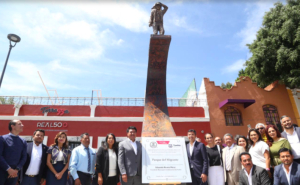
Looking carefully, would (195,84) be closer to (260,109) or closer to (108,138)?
(260,109)

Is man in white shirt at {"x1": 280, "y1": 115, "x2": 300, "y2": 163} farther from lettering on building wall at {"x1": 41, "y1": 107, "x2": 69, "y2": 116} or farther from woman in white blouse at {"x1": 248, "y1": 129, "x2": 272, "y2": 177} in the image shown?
lettering on building wall at {"x1": 41, "y1": 107, "x2": 69, "y2": 116}

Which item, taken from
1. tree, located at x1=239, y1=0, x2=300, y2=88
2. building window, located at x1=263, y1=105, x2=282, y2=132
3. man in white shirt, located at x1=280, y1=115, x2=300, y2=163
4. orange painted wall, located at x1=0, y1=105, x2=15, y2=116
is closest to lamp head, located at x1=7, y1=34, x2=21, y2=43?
orange painted wall, located at x1=0, y1=105, x2=15, y2=116

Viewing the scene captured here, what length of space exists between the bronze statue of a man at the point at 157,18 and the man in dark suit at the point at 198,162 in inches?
113

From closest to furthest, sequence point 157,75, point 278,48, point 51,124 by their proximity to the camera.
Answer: point 157,75 < point 51,124 < point 278,48

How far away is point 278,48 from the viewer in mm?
11164

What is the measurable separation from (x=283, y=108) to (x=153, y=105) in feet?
34.8

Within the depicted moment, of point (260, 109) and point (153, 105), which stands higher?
point (260, 109)

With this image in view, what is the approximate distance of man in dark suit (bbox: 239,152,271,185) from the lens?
2.81 m

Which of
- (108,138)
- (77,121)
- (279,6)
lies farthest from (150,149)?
(279,6)

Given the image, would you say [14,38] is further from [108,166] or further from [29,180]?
[108,166]

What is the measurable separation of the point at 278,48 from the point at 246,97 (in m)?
3.31

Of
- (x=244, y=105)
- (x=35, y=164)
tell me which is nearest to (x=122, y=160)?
(x=35, y=164)

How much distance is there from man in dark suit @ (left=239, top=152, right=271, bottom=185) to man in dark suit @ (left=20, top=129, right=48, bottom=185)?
3337mm

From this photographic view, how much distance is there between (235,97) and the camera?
39.1 ft
